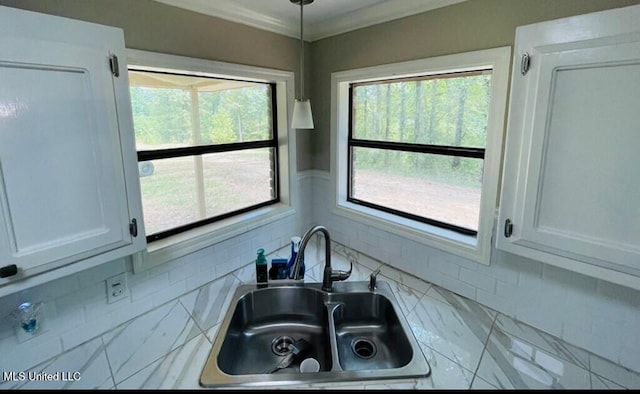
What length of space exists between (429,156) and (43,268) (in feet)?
6.11

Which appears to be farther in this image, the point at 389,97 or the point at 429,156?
the point at 389,97

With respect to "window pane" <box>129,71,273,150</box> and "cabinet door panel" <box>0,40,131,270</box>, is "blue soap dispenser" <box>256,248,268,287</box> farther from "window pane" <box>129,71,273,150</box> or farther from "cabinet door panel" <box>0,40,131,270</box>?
"window pane" <box>129,71,273,150</box>

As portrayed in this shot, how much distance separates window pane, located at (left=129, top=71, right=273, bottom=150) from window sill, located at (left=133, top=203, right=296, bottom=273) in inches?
20.0


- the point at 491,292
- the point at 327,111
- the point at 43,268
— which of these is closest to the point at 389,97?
the point at 327,111

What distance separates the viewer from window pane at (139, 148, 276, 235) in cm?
163

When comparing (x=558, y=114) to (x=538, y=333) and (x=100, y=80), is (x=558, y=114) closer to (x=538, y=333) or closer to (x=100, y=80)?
(x=538, y=333)

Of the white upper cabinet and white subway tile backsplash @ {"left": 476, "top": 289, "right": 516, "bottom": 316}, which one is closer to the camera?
the white upper cabinet

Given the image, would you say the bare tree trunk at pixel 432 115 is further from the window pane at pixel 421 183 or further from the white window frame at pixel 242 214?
the white window frame at pixel 242 214

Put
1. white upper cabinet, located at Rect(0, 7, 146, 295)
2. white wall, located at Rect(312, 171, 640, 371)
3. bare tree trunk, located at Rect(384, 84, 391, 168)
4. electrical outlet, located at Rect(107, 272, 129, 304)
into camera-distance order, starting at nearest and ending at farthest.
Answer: white upper cabinet, located at Rect(0, 7, 146, 295) → white wall, located at Rect(312, 171, 640, 371) → electrical outlet, located at Rect(107, 272, 129, 304) → bare tree trunk, located at Rect(384, 84, 391, 168)

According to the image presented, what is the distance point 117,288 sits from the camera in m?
1.39

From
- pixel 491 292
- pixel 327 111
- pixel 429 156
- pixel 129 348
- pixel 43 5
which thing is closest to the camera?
pixel 43 5

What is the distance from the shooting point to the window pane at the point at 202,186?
1.63 metres

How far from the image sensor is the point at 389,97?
6.45ft

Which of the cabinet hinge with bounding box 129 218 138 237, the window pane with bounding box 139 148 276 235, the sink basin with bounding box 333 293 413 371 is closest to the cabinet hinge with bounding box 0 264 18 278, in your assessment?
the cabinet hinge with bounding box 129 218 138 237
